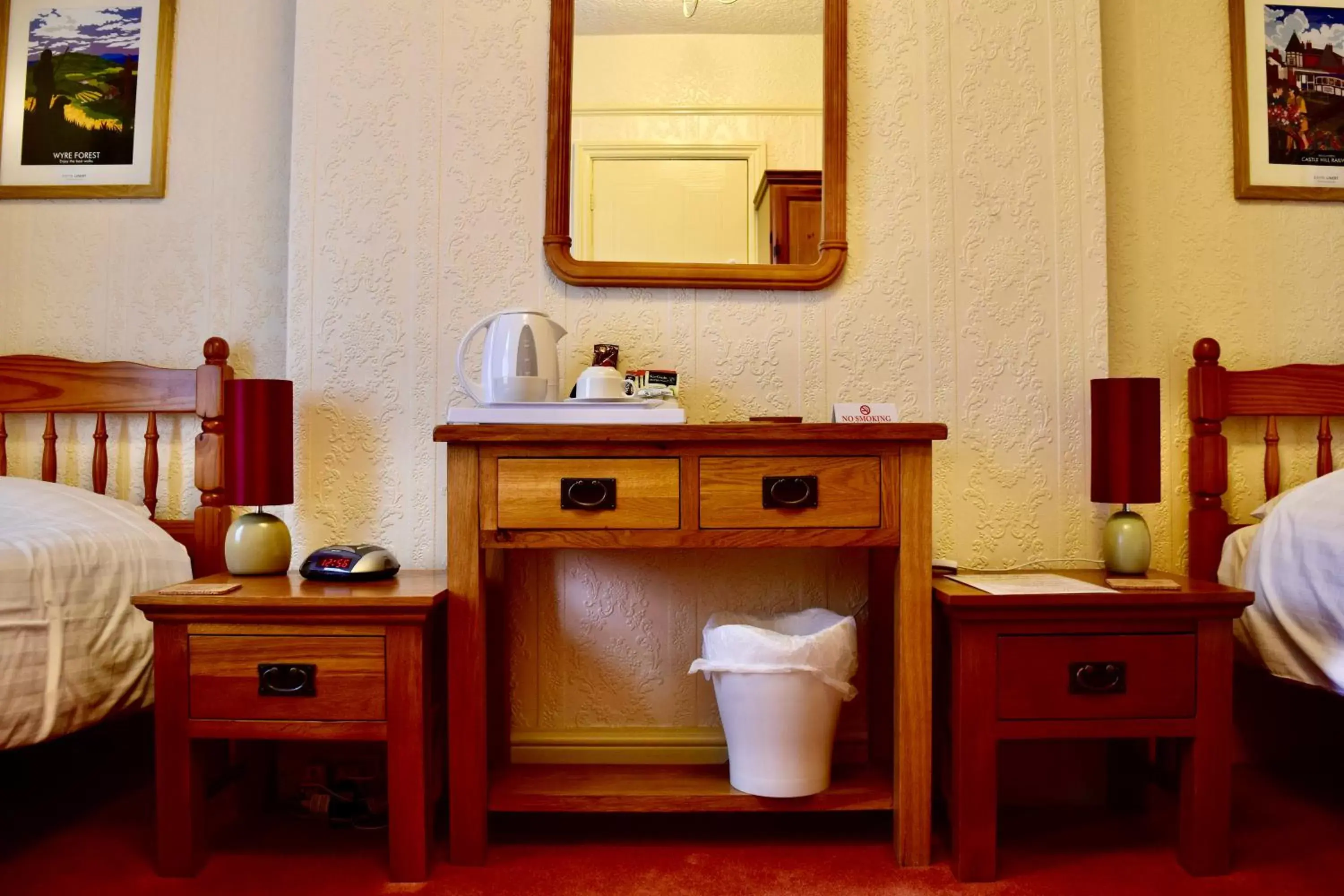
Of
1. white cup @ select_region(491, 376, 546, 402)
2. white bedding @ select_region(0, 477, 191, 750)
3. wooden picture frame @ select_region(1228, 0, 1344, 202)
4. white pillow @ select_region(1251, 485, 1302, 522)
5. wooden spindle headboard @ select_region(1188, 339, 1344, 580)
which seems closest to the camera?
white bedding @ select_region(0, 477, 191, 750)

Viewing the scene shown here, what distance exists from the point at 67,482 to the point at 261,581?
84cm

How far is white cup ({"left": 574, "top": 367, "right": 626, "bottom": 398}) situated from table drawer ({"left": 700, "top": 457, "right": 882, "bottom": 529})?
0.90 feet

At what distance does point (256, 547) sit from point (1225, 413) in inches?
87.3

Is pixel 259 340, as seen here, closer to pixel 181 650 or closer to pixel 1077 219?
pixel 181 650

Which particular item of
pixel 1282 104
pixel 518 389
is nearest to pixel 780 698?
pixel 518 389

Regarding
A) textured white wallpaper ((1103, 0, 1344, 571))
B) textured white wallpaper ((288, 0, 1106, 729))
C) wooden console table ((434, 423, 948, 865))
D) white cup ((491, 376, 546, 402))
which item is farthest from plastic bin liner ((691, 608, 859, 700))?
textured white wallpaper ((1103, 0, 1344, 571))

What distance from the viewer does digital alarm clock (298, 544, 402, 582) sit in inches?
61.8

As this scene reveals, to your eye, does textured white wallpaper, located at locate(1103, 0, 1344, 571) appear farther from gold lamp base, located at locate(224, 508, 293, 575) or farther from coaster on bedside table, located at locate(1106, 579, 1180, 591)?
gold lamp base, located at locate(224, 508, 293, 575)

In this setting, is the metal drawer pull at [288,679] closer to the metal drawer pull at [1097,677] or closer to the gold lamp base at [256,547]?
the gold lamp base at [256,547]

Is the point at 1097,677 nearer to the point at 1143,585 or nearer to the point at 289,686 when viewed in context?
the point at 1143,585

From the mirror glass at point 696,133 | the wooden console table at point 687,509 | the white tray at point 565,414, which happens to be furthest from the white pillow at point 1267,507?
the white tray at point 565,414

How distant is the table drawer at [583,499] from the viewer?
4.73 feet

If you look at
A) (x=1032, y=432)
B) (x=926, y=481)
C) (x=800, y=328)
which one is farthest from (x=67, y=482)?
(x=1032, y=432)

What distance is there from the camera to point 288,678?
1395 mm
